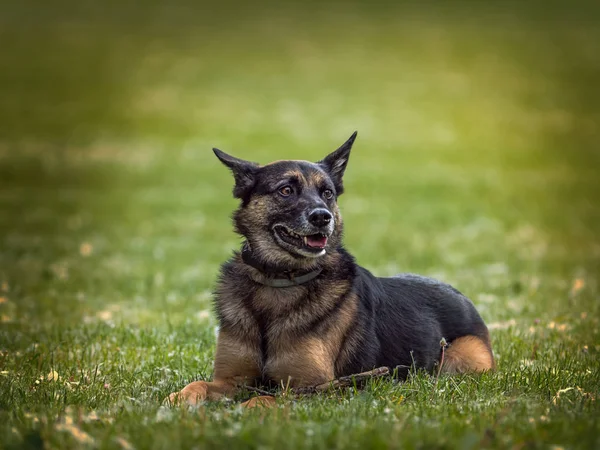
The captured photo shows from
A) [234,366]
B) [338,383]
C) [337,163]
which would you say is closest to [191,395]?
[234,366]

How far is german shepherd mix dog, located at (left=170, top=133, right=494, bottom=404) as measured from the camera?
7096 millimetres

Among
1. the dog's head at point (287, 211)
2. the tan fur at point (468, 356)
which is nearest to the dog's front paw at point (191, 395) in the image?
the dog's head at point (287, 211)

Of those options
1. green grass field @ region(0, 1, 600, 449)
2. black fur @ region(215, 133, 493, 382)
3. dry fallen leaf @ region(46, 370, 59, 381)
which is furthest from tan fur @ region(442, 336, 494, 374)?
dry fallen leaf @ region(46, 370, 59, 381)

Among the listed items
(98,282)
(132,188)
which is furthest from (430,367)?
(132,188)

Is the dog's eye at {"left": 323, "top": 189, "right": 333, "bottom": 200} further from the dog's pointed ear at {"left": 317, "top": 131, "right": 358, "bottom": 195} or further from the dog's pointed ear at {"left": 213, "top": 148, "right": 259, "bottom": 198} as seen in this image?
the dog's pointed ear at {"left": 213, "top": 148, "right": 259, "bottom": 198}

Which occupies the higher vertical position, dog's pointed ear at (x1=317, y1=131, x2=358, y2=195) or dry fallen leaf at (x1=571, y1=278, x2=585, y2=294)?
dog's pointed ear at (x1=317, y1=131, x2=358, y2=195)

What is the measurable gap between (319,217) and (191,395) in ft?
5.69

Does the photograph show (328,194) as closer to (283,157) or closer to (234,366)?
(234,366)

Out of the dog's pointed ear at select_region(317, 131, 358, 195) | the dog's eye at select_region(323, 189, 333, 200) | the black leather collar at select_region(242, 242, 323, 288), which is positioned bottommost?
the black leather collar at select_region(242, 242, 323, 288)

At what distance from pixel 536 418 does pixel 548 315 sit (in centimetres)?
585

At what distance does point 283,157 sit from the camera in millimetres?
33125

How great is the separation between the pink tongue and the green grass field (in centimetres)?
123

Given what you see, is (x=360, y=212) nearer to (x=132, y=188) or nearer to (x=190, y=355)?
(x=132, y=188)

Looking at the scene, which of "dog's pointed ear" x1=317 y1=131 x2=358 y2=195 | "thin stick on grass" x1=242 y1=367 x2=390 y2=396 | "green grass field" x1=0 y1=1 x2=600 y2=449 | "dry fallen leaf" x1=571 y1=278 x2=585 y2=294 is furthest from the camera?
"dry fallen leaf" x1=571 y1=278 x2=585 y2=294
